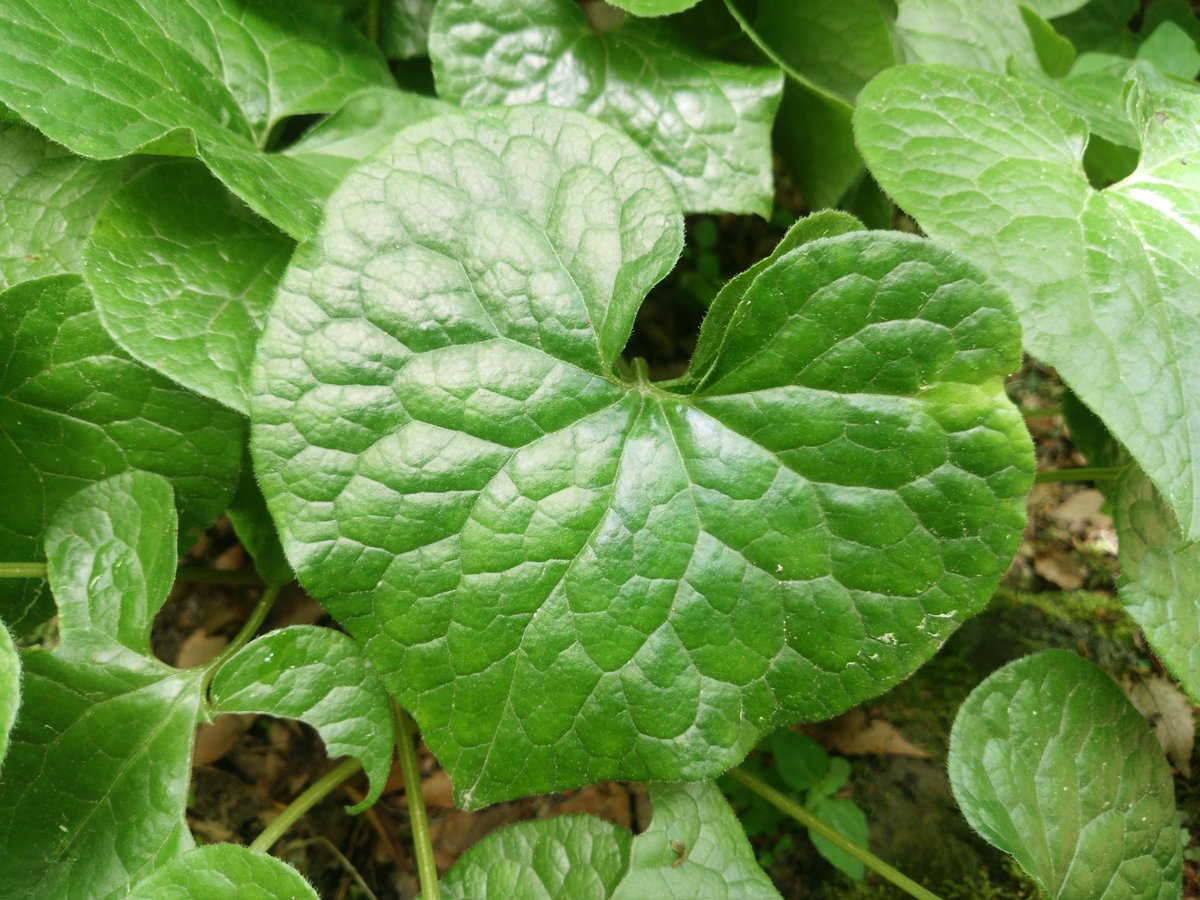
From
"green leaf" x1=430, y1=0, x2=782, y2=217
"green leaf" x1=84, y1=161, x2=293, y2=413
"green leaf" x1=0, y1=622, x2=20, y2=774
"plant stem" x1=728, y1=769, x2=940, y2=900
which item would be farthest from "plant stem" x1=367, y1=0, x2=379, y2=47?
"plant stem" x1=728, y1=769, x2=940, y2=900

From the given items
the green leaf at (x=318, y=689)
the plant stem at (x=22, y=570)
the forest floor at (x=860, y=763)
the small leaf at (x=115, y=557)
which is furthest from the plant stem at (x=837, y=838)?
the plant stem at (x=22, y=570)

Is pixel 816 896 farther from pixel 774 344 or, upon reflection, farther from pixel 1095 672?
pixel 774 344

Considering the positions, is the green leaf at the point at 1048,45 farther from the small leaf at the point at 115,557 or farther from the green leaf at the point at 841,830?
the small leaf at the point at 115,557

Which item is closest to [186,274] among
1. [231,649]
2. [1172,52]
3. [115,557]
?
[115,557]

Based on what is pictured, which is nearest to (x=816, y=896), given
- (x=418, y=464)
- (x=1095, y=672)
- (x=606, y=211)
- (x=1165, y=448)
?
(x=1095, y=672)

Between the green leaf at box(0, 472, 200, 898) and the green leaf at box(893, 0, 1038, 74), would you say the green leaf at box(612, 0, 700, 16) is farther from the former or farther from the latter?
the green leaf at box(0, 472, 200, 898)

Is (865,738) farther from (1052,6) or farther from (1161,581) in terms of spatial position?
(1052,6)
